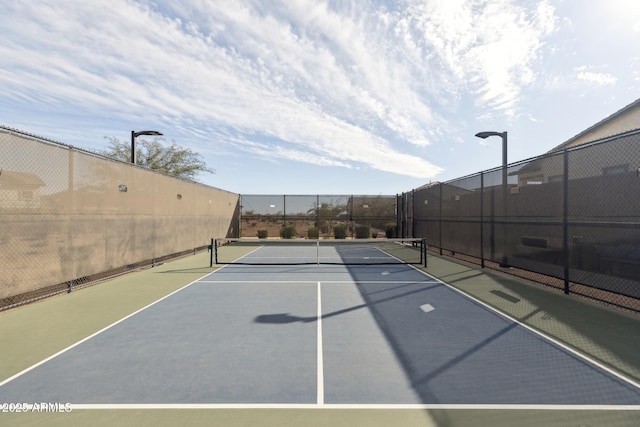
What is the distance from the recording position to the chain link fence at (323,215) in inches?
859

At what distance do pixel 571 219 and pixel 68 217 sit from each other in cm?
1209

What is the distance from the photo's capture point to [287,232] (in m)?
21.8

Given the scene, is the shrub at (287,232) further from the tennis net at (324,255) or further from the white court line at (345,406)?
the white court line at (345,406)

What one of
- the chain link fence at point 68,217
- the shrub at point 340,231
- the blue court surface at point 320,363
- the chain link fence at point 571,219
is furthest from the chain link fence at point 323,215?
the blue court surface at point 320,363

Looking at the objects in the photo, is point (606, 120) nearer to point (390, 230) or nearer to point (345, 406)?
point (390, 230)

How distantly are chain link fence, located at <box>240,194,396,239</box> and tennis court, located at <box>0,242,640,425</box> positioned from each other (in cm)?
1585

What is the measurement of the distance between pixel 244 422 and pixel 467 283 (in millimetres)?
7344

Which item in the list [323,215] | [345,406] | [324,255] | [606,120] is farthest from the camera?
[323,215]

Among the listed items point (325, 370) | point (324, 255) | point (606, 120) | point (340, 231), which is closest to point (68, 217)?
point (325, 370)

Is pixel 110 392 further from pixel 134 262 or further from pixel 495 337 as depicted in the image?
pixel 134 262

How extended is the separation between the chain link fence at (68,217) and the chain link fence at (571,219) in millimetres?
11980

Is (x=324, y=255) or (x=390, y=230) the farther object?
(x=390, y=230)

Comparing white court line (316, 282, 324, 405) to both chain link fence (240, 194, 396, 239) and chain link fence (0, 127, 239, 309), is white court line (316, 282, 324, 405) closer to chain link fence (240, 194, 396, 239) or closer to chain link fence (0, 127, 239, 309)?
chain link fence (0, 127, 239, 309)

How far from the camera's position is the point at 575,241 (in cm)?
649
